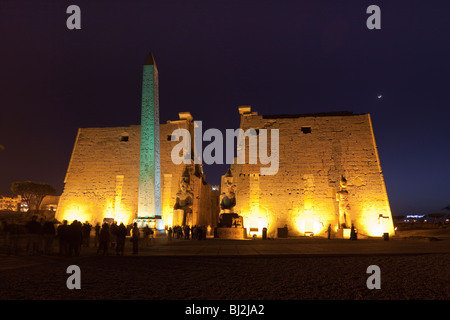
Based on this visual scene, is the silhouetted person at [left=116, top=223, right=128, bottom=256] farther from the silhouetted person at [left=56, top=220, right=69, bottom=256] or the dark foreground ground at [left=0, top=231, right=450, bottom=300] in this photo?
A: the silhouetted person at [left=56, top=220, right=69, bottom=256]

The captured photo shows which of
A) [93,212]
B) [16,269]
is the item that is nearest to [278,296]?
[16,269]

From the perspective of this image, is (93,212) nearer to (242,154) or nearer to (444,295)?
(242,154)

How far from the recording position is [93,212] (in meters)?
22.2

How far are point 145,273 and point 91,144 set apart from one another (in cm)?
2116

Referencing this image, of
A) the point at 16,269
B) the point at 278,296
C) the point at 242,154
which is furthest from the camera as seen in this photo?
the point at 242,154

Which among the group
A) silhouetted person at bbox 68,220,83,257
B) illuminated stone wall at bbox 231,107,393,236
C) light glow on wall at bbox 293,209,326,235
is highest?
illuminated stone wall at bbox 231,107,393,236

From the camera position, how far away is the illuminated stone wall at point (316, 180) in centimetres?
1955

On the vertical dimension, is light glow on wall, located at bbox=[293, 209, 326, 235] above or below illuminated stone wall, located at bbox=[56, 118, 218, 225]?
below

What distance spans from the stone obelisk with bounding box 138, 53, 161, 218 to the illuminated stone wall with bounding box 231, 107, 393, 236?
292 inches

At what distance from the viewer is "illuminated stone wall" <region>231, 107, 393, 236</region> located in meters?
19.5

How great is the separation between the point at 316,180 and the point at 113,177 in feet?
47.7

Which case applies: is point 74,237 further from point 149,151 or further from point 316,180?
point 316,180

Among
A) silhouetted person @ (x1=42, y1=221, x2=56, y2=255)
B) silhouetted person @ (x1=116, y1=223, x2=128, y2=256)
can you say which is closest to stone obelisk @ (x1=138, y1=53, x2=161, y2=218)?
silhouetted person @ (x1=116, y1=223, x2=128, y2=256)

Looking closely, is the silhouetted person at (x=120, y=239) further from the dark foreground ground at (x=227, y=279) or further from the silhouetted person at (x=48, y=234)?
the silhouetted person at (x=48, y=234)
